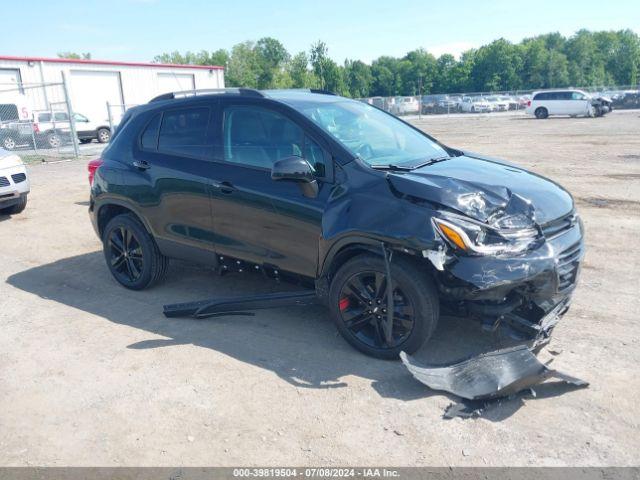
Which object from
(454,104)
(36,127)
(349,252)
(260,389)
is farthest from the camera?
(454,104)

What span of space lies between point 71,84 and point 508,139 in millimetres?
26300

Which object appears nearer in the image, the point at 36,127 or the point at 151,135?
the point at 151,135

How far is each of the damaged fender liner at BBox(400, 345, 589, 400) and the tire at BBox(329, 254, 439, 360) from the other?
0.81 ft

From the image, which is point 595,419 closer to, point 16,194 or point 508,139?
point 16,194

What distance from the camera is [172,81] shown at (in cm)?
3972

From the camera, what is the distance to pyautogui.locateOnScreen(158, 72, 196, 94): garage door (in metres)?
39.1

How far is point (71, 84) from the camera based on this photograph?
111ft

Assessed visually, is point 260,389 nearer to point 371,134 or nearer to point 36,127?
point 371,134

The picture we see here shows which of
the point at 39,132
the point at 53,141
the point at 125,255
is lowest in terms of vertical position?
the point at 125,255

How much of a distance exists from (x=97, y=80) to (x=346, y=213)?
118ft

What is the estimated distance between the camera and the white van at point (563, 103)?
1353 inches

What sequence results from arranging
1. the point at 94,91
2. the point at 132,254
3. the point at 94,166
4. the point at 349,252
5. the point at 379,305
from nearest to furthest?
the point at 379,305 → the point at 349,252 → the point at 132,254 → the point at 94,166 → the point at 94,91

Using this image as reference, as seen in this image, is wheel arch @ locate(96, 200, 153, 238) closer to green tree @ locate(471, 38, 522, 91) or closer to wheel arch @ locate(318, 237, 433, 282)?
wheel arch @ locate(318, 237, 433, 282)

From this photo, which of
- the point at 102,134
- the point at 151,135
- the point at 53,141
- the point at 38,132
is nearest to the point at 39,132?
the point at 38,132
